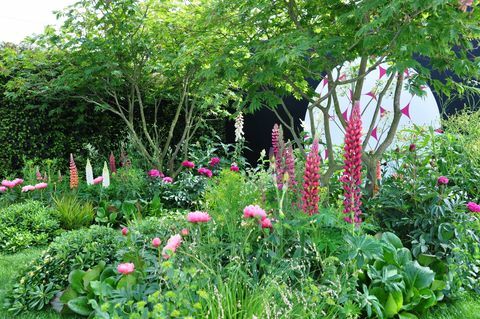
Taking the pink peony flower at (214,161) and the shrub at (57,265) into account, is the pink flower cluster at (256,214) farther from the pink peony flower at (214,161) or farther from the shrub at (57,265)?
the pink peony flower at (214,161)

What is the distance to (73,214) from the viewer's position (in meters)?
6.04

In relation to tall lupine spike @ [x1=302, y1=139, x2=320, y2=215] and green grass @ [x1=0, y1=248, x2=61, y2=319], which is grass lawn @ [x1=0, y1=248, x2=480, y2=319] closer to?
green grass @ [x1=0, y1=248, x2=61, y2=319]

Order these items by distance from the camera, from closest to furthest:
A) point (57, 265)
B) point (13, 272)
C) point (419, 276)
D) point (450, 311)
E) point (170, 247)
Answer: point (170, 247), point (419, 276), point (450, 311), point (57, 265), point (13, 272)

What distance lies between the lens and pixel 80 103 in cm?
876

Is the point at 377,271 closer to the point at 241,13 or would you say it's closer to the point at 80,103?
the point at 241,13

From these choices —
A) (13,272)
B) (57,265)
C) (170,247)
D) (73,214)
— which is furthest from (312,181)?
(73,214)

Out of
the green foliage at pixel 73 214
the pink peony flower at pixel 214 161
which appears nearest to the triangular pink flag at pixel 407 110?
the pink peony flower at pixel 214 161

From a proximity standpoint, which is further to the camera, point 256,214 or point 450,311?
point 450,311

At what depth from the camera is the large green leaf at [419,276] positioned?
11.3 ft

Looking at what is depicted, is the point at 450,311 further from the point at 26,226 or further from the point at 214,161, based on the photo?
the point at 214,161

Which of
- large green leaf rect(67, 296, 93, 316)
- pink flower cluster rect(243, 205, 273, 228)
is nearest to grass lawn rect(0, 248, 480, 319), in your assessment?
large green leaf rect(67, 296, 93, 316)

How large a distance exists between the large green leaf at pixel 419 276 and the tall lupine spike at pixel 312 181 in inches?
37.1

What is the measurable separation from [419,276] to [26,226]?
4552 millimetres

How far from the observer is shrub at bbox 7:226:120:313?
12.0 feet
